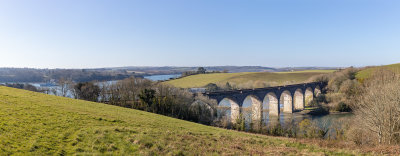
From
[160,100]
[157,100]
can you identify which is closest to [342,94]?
[160,100]

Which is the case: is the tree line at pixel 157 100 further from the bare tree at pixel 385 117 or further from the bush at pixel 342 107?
the bush at pixel 342 107

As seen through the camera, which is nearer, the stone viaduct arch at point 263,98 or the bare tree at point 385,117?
the bare tree at point 385,117

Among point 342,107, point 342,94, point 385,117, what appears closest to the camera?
point 385,117

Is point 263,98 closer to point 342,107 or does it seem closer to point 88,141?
point 342,107

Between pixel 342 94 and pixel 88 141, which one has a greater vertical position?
pixel 88 141

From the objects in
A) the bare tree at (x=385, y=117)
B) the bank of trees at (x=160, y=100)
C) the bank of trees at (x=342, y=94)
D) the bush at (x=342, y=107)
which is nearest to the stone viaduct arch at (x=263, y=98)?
the bank of trees at (x=160, y=100)

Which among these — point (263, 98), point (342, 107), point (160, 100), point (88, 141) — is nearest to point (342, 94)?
point (342, 107)

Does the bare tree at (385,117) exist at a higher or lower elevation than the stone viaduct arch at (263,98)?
higher

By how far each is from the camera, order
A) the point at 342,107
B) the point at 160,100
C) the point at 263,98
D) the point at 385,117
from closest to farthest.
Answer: the point at 385,117 < the point at 160,100 < the point at 342,107 < the point at 263,98

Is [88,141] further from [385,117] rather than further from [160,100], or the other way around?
[160,100]

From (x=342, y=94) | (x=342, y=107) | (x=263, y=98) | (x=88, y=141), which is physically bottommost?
(x=342, y=107)

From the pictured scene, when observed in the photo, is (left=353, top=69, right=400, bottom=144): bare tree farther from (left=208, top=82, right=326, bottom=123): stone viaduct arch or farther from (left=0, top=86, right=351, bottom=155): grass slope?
(left=208, top=82, right=326, bottom=123): stone viaduct arch

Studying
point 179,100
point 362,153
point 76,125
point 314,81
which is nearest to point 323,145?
point 362,153

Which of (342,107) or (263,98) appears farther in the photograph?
(263,98)
